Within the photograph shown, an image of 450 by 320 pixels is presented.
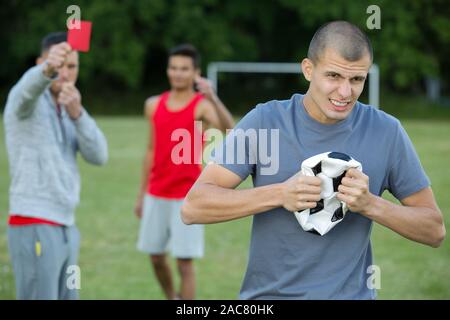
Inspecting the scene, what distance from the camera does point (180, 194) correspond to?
7.85 meters

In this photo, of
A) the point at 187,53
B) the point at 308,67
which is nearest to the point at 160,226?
the point at 187,53

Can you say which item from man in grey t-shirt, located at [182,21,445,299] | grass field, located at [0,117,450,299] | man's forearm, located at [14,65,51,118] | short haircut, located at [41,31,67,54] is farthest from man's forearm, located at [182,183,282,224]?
grass field, located at [0,117,450,299]

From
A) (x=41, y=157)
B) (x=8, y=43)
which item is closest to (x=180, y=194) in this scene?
(x=41, y=157)

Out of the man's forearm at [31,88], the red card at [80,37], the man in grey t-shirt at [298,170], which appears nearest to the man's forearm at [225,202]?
the man in grey t-shirt at [298,170]

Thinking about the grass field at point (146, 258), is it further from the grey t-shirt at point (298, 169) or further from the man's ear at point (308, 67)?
the man's ear at point (308, 67)

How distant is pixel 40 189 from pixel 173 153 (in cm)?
266

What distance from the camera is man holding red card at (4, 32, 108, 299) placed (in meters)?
5.29

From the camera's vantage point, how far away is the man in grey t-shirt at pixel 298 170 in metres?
3.39

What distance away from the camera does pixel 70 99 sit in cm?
541

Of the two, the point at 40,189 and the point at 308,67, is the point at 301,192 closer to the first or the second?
the point at 308,67

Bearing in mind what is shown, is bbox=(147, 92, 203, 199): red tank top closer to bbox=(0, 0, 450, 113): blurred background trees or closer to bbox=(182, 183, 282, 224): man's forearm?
bbox=(182, 183, 282, 224): man's forearm

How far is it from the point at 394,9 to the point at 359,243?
37.6 metres
